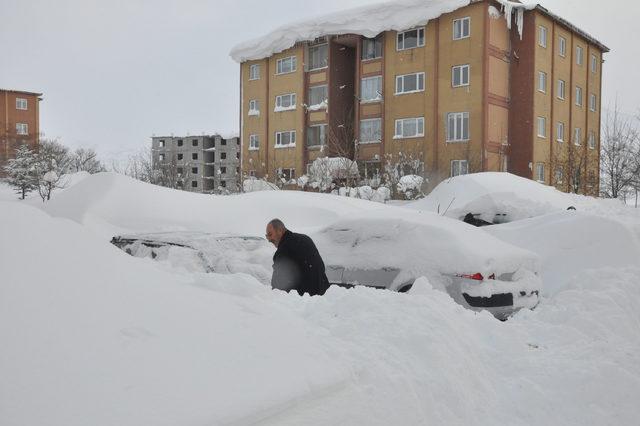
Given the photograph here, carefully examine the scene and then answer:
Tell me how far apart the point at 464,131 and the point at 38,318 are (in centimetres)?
3150

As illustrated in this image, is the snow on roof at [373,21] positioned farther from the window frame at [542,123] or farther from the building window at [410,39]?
the window frame at [542,123]

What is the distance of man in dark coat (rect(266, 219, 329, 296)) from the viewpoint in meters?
6.05

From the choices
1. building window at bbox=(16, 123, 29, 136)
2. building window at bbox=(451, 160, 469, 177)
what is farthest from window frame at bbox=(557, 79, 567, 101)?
building window at bbox=(16, 123, 29, 136)

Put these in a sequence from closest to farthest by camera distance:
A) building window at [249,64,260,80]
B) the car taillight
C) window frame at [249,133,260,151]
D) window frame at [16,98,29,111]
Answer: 1. the car taillight
2. window frame at [249,133,260,151]
3. building window at [249,64,260,80]
4. window frame at [16,98,29,111]

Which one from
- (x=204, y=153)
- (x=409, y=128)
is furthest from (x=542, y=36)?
(x=204, y=153)

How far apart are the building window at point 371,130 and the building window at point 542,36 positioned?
999 cm

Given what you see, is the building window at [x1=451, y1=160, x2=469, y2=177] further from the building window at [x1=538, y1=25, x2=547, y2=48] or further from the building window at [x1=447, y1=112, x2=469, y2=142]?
the building window at [x1=538, y1=25, x2=547, y2=48]

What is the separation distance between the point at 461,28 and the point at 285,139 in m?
13.5

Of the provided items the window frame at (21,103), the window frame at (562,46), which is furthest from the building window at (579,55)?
the window frame at (21,103)

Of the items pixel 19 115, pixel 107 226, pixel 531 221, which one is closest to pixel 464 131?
pixel 531 221

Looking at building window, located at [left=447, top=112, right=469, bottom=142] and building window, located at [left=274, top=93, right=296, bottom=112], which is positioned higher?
building window, located at [left=274, top=93, right=296, bottom=112]

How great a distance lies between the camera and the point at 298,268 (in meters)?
6.07

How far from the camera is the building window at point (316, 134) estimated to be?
37844mm

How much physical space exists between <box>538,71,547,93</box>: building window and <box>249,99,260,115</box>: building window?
18.4 metres
